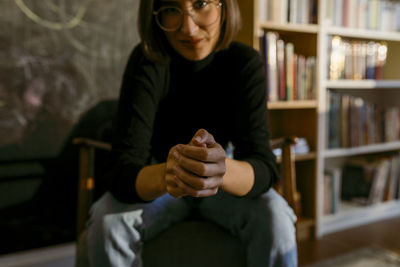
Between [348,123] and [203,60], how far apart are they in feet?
4.23

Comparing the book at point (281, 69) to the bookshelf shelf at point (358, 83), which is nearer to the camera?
the book at point (281, 69)

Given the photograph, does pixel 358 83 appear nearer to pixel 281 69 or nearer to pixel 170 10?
pixel 281 69

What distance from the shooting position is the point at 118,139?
0.85m

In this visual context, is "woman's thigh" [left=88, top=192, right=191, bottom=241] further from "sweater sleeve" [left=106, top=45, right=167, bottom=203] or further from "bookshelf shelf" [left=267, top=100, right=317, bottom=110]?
"bookshelf shelf" [left=267, top=100, right=317, bottom=110]

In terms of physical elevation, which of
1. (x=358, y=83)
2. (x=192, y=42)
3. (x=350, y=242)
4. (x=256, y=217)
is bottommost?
(x=350, y=242)

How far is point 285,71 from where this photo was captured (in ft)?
5.36

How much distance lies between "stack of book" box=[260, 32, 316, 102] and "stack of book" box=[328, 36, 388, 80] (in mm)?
193

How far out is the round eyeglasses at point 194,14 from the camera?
77 cm

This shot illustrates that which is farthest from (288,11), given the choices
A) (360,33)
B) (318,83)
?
(360,33)

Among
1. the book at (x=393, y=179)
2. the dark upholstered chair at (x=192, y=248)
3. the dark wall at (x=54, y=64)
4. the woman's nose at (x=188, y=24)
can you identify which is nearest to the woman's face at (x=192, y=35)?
the woman's nose at (x=188, y=24)

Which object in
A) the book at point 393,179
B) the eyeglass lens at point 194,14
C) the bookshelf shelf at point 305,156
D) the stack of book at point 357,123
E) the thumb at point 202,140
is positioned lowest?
the book at point 393,179

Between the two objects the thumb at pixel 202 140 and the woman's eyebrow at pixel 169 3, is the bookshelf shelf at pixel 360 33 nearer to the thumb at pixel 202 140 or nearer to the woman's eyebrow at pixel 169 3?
the woman's eyebrow at pixel 169 3

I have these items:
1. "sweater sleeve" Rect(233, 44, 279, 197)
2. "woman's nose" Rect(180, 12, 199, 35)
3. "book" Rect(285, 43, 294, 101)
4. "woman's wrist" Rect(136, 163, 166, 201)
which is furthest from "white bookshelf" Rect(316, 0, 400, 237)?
"woman's wrist" Rect(136, 163, 166, 201)

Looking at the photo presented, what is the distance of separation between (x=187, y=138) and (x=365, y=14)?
1.52m
